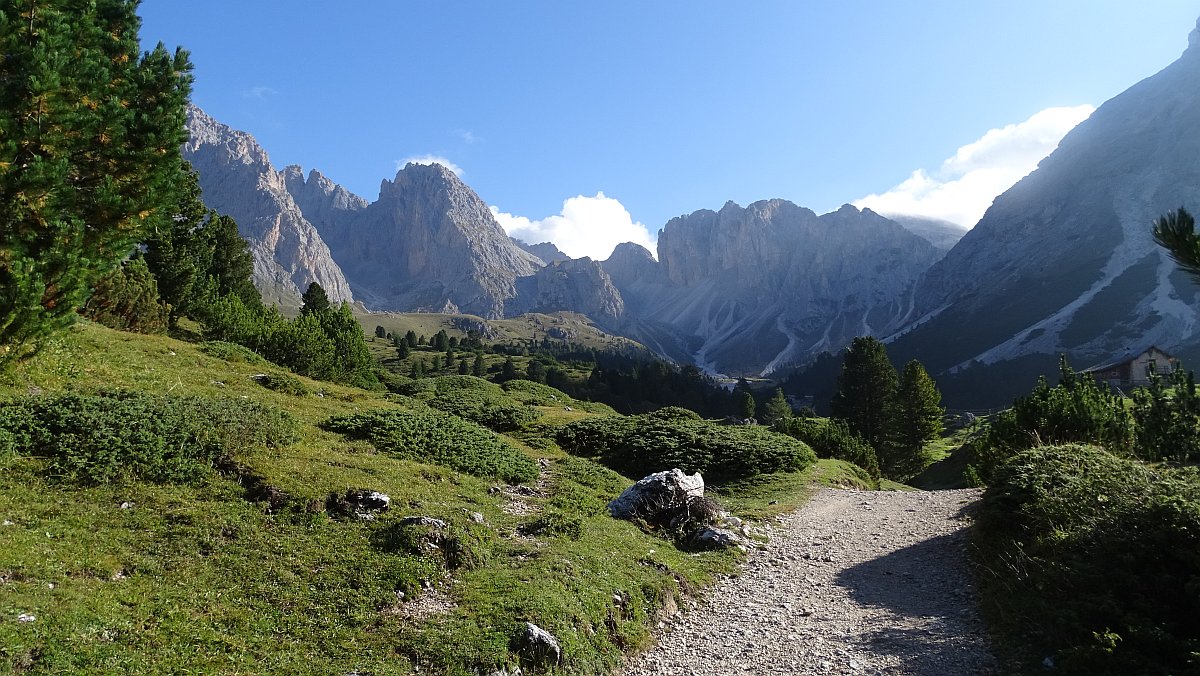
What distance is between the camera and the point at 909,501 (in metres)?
25.8

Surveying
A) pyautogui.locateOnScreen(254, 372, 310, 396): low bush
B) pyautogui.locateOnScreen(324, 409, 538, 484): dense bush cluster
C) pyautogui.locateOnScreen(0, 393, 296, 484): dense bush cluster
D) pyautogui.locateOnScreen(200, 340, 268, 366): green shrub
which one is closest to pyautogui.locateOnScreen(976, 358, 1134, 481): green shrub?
pyautogui.locateOnScreen(324, 409, 538, 484): dense bush cluster

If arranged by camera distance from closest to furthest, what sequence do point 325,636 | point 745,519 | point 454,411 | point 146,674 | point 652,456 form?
point 146,674 < point 325,636 < point 745,519 < point 652,456 < point 454,411

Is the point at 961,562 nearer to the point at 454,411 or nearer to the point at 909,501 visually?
the point at 909,501

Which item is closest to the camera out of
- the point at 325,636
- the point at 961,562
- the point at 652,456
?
the point at 325,636

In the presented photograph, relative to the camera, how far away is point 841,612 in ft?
44.1

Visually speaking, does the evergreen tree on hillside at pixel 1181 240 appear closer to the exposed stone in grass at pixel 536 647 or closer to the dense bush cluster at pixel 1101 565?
the dense bush cluster at pixel 1101 565

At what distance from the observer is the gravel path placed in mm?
10891

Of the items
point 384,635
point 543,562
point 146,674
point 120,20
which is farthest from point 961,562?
point 120,20

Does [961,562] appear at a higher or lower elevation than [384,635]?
lower

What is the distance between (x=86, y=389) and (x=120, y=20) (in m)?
11.4

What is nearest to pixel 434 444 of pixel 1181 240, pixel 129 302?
pixel 1181 240

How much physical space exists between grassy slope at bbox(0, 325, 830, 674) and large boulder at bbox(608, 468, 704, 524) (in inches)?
72.3

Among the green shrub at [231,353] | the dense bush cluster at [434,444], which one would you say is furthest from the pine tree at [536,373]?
the dense bush cluster at [434,444]

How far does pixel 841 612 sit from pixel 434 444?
1465 cm
